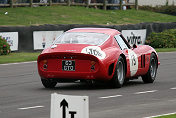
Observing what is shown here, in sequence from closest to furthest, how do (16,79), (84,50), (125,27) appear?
(84,50), (16,79), (125,27)

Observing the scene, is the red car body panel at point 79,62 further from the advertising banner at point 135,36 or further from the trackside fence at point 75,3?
the trackside fence at point 75,3

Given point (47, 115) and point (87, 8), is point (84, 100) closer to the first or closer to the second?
point (47, 115)

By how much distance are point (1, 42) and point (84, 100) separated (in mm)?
19514

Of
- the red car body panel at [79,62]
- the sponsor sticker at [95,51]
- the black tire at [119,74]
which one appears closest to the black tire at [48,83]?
the red car body panel at [79,62]

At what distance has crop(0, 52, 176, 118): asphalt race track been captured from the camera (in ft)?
31.4

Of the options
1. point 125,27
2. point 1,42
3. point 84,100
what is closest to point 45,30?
point 1,42

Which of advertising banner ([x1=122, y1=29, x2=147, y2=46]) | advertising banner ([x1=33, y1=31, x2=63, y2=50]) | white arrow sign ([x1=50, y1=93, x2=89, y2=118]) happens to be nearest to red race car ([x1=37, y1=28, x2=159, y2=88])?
white arrow sign ([x1=50, y1=93, x2=89, y2=118])

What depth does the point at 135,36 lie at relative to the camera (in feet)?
→ 103

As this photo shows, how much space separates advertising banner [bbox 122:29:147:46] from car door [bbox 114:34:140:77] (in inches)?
647

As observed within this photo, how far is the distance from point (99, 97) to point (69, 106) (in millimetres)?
5883

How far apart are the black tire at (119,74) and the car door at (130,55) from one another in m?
0.30

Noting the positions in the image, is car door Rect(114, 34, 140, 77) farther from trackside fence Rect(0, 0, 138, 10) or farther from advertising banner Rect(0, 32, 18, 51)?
trackside fence Rect(0, 0, 138, 10)

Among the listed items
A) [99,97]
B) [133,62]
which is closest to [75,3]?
[133,62]

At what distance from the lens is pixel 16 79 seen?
15875 millimetres
